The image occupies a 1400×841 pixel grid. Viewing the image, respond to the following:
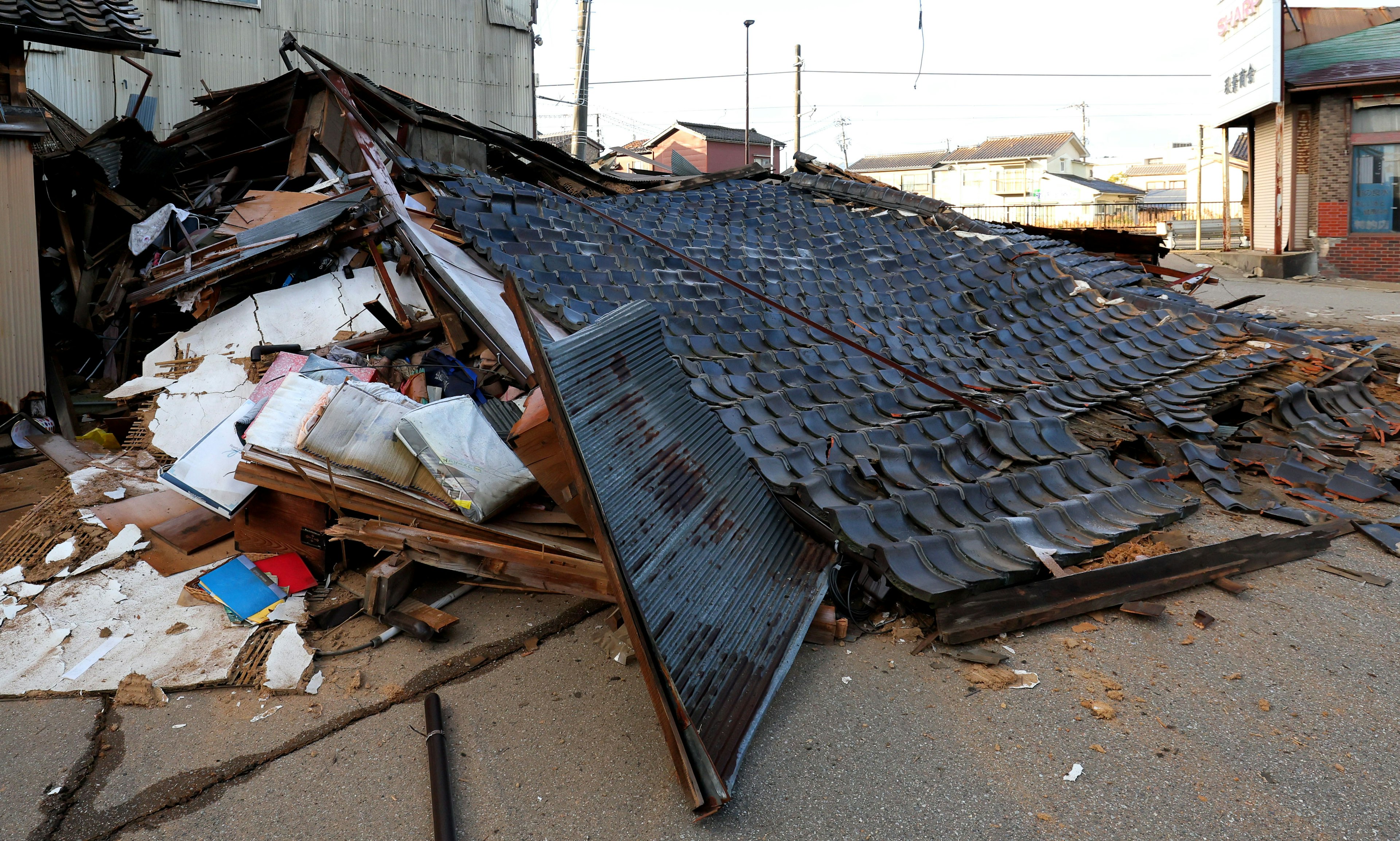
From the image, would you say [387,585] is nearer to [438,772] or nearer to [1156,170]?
[438,772]

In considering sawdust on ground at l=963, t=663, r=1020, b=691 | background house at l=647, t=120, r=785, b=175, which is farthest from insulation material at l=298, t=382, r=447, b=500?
background house at l=647, t=120, r=785, b=175

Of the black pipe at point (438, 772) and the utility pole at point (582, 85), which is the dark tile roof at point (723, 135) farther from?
the black pipe at point (438, 772)

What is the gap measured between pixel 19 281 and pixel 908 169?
197ft

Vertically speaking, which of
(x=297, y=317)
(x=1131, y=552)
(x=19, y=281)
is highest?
(x=19, y=281)

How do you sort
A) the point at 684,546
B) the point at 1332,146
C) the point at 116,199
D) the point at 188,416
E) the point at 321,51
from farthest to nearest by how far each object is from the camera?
the point at 1332,146, the point at 321,51, the point at 116,199, the point at 188,416, the point at 684,546

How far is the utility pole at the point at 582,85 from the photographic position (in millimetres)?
23125

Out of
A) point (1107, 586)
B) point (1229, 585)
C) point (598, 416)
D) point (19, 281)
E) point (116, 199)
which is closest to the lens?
point (598, 416)

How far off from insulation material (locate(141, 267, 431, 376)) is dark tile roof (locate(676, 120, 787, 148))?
4330 centimetres

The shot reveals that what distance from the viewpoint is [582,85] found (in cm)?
2336

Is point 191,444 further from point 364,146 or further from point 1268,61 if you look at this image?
point 1268,61

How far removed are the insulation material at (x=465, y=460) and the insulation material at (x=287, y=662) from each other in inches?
35.9

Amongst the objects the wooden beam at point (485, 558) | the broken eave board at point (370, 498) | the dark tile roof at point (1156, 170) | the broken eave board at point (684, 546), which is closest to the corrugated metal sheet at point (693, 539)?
the broken eave board at point (684, 546)

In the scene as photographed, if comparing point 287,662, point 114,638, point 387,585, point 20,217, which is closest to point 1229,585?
point 387,585

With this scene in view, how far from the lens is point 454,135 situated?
25.9 feet
